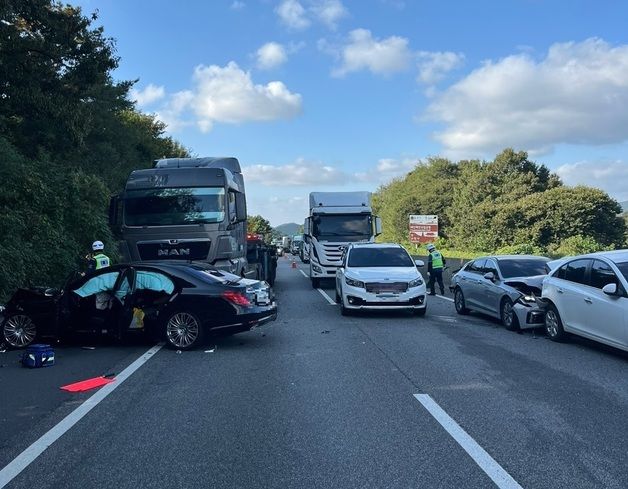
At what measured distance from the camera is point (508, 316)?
12094mm

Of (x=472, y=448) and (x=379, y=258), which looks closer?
(x=472, y=448)

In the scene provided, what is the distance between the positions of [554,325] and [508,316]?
1505mm

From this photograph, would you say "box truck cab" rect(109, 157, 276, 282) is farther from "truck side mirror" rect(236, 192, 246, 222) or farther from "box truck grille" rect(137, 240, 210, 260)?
"truck side mirror" rect(236, 192, 246, 222)

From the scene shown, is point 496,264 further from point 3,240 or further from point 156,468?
point 3,240

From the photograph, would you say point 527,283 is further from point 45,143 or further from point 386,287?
point 45,143

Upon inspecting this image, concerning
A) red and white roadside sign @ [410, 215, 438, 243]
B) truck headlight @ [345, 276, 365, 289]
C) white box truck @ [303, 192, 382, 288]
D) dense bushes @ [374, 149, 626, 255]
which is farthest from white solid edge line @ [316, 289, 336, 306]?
red and white roadside sign @ [410, 215, 438, 243]

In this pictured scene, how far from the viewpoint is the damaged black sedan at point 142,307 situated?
9945 mm

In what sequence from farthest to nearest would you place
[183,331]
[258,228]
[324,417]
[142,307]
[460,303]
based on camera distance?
[258,228] < [460,303] < [142,307] < [183,331] < [324,417]

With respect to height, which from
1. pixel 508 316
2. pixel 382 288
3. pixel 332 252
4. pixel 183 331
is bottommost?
pixel 508 316

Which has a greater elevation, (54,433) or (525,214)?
(525,214)

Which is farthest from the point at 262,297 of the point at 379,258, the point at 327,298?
the point at 327,298

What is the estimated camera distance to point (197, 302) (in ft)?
32.7

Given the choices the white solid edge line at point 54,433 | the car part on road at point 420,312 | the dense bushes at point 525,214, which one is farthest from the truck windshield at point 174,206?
the dense bushes at point 525,214

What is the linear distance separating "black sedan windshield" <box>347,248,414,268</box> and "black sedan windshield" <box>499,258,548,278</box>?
2544 millimetres
